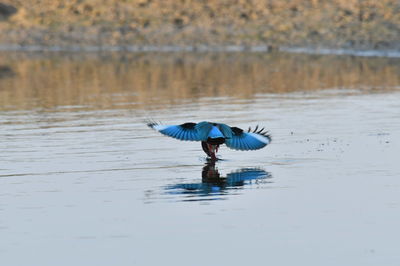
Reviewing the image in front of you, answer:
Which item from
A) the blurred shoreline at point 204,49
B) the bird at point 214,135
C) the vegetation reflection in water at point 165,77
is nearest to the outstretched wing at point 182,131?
the bird at point 214,135

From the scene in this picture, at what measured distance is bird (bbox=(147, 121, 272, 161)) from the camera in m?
14.9

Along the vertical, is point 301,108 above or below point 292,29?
below

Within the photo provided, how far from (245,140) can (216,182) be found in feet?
5.58

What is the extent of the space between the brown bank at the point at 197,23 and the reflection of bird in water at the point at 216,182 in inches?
1337

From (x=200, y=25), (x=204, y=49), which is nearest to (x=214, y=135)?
(x=204, y=49)

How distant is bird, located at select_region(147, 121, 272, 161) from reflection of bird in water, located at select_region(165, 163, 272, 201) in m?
0.44

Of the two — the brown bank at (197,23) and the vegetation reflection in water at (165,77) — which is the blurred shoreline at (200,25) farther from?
the vegetation reflection in water at (165,77)

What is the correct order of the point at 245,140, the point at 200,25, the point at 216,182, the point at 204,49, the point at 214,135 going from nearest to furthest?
the point at 216,182 < the point at 214,135 < the point at 245,140 < the point at 204,49 < the point at 200,25

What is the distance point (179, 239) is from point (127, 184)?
3.46 meters

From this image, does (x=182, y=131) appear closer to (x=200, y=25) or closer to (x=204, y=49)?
(x=204, y=49)

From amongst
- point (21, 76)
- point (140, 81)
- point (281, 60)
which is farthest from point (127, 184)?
point (281, 60)

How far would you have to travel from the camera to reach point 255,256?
31.8 ft

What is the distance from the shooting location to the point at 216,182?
14.0 m

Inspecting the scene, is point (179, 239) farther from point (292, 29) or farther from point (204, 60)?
point (292, 29)
